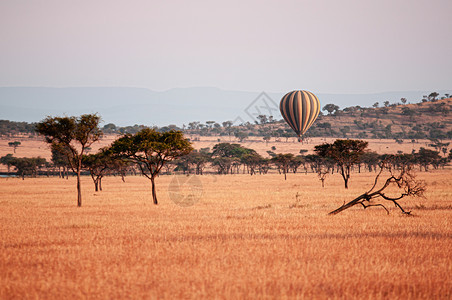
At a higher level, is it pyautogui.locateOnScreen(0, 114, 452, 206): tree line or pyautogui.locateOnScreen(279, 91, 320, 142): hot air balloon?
pyautogui.locateOnScreen(279, 91, 320, 142): hot air balloon

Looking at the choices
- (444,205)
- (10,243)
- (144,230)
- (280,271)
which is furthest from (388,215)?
(10,243)

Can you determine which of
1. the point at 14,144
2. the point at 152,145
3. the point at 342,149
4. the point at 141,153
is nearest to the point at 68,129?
the point at 152,145

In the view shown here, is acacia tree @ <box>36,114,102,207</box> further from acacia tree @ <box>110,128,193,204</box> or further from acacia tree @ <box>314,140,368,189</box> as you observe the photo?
acacia tree @ <box>314,140,368,189</box>

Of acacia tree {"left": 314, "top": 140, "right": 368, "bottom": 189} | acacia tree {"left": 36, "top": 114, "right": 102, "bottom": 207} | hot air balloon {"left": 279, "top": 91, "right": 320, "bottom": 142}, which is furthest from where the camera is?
hot air balloon {"left": 279, "top": 91, "right": 320, "bottom": 142}

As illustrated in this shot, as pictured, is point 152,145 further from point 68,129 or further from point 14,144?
point 14,144

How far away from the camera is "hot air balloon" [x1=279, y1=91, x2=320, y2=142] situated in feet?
264

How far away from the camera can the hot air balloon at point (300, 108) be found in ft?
264

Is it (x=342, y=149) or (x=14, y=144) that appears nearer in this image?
(x=342, y=149)

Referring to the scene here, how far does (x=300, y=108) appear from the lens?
80.4 m

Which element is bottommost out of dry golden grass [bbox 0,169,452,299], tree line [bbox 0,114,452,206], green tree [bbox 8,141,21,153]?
dry golden grass [bbox 0,169,452,299]

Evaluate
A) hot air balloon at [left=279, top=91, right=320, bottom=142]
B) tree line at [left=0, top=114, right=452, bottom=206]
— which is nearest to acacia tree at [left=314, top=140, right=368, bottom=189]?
tree line at [left=0, top=114, right=452, bottom=206]

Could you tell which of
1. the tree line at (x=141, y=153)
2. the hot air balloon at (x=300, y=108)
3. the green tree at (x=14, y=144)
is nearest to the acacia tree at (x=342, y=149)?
the tree line at (x=141, y=153)

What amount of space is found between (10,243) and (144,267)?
7.13 m

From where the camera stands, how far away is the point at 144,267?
1189 centimetres
